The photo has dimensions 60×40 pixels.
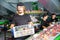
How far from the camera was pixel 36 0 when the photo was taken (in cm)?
292

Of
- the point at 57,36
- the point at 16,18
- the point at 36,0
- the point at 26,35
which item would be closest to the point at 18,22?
the point at 16,18

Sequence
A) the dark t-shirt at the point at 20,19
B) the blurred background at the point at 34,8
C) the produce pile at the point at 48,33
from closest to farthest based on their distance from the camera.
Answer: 1. the produce pile at the point at 48,33
2. the dark t-shirt at the point at 20,19
3. the blurred background at the point at 34,8

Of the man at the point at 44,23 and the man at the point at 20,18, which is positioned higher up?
the man at the point at 20,18

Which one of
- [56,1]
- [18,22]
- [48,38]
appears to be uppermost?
[56,1]

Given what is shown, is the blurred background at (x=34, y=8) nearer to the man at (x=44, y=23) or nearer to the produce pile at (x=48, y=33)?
the man at (x=44, y=23)

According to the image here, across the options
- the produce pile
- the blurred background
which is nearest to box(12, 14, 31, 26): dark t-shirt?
the produce pile

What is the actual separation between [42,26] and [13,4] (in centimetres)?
86

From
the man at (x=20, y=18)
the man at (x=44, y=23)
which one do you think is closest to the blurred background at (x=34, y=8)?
the man at (x=44, y=23)

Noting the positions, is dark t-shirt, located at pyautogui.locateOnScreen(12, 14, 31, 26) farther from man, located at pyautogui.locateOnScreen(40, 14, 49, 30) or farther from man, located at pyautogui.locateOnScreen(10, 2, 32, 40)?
man, located at pyautogui.locateOnScreen(40, 14, 49, 30)

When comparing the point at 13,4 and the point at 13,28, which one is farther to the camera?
the point at 13,4

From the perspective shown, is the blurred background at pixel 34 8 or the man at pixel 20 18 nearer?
the man at pixel 20 18

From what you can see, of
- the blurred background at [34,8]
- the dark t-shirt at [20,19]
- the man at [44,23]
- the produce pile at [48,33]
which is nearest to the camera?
the produce pile at [48,33]

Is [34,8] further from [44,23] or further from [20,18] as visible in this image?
[20,18]

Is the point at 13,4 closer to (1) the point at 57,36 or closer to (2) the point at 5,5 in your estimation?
(2) the point at 5,5
